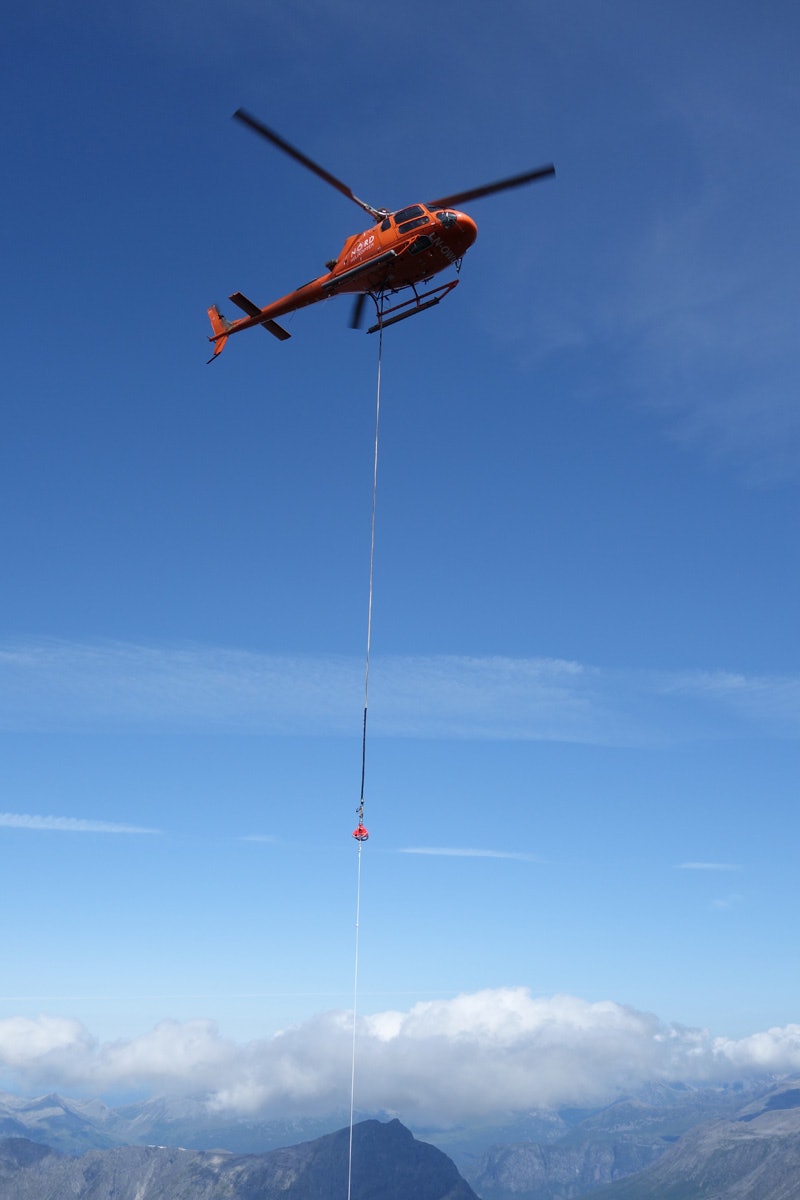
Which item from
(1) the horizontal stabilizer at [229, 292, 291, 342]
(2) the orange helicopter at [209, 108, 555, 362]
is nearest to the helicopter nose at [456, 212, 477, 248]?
(2) the orange helicopter at [209, 108, 555, 362]

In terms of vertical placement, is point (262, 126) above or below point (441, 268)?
above

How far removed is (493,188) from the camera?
54062mm

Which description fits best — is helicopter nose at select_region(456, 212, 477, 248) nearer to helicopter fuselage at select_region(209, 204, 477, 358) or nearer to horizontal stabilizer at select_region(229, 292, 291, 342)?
helicopter fuselage at select_region(209, 204, 477, 358)

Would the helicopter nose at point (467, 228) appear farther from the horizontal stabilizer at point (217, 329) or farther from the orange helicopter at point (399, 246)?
the horizontal stabilizer at point (217, 329)

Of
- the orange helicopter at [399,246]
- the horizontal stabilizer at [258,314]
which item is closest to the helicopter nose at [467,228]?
the orange helicopter at [399,246]

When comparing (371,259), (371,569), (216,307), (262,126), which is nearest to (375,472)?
(371,569)

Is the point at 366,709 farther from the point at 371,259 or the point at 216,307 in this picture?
the point at 216,307

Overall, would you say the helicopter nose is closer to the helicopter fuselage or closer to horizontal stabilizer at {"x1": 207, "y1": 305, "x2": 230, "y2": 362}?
the helicopter fuselage

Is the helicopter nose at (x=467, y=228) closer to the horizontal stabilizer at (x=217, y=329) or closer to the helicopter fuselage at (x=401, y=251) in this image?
the helicopter fuselage at (x=401, y=251)

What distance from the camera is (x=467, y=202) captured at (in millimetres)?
55344

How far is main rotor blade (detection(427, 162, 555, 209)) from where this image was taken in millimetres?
51906

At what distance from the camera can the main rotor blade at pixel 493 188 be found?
2044 inches

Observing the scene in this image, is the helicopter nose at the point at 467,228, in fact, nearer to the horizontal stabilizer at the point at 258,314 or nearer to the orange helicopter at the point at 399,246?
the orange helicopter at the point at 399,246

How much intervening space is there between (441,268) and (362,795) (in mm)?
30634
